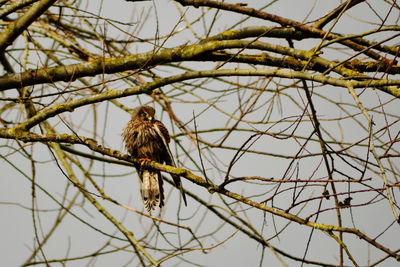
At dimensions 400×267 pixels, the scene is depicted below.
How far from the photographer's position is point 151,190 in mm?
4797

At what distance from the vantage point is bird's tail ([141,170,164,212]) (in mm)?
4785

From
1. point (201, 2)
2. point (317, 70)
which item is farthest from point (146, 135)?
point (317, 70)

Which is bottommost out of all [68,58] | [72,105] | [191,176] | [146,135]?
[191,176]

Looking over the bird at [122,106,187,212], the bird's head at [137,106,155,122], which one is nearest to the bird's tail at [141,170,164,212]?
the bird at [122,106,187,212]

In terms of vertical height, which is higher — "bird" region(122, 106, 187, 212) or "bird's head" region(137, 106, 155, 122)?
"bird's head" region(137, 106, 155, 122)

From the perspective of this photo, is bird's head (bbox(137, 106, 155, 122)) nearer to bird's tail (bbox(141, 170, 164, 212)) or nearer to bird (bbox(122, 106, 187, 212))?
bird (bbox(122, 106, 187, 212))

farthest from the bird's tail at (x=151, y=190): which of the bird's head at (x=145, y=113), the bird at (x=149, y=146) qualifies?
the bird's head at (x=145, y=113)

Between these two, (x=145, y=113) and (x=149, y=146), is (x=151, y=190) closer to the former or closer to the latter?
(x=149, y=146)

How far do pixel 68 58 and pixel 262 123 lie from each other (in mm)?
2086

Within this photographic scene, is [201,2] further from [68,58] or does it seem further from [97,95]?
[68,58]

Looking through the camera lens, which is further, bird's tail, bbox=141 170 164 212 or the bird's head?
the bird's head

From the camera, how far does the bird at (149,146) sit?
15.7ft

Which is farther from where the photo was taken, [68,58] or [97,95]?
[68,58]

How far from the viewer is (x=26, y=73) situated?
3.75m
